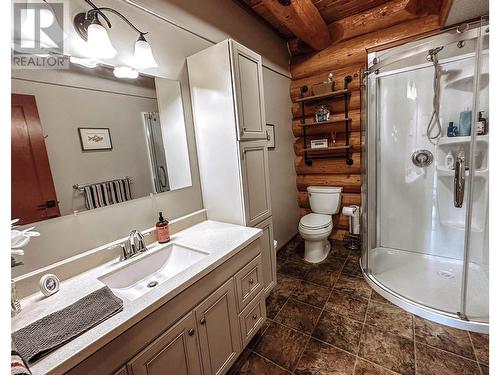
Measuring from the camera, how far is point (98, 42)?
1131mm

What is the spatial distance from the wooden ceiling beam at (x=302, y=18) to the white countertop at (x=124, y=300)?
6.43ft

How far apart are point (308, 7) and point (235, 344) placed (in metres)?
2.81

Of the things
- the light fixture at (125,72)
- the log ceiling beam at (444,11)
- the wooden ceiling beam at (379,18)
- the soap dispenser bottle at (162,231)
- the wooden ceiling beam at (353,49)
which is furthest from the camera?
the wooden ceiling beam at (353,49)

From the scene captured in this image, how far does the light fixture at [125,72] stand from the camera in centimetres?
130

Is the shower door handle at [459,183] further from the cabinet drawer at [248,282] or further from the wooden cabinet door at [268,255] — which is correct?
the cabinet drawer at [248,282]

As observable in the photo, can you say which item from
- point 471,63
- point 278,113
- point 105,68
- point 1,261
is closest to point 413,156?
point 471,63

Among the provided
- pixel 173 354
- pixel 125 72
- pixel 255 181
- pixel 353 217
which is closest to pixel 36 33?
pixel 125 72

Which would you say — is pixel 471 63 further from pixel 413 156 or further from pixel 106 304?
pixel 106 304

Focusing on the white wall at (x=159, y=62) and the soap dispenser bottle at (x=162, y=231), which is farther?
the soap dispenser bottle at (x=162, y=231)

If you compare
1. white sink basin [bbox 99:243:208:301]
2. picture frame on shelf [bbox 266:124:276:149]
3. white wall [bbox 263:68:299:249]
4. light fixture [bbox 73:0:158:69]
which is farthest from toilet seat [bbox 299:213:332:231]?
light fixture [bbox 73:0:158:69]

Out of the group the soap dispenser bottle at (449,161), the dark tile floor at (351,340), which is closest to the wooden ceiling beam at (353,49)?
the soap dispenser bottle at (449,161)

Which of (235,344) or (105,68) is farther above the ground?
(105,68)

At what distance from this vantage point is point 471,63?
1.93 m

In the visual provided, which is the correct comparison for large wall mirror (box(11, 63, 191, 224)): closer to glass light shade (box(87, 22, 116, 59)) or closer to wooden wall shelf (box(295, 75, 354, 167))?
glass light shade (box(87, 22, 116, 59))
